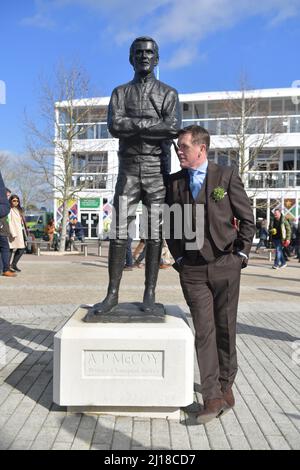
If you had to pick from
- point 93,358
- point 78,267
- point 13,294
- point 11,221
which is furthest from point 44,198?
point 93,358

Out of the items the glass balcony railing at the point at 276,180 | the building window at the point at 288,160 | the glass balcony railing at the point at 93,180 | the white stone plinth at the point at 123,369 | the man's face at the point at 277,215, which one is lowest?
the white stone plinth at the point at 123,369

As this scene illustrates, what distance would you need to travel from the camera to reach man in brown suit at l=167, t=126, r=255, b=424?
3.61m

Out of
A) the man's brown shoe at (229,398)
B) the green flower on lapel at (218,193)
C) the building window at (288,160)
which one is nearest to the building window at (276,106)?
the building window at (288,160)

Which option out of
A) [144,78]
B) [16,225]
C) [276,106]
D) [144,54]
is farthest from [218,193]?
[276,106]

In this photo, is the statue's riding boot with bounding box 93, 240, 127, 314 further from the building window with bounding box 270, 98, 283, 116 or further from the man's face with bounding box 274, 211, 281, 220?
the building window with bounding box 270, 98, 283, 116

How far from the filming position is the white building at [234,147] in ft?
87.3

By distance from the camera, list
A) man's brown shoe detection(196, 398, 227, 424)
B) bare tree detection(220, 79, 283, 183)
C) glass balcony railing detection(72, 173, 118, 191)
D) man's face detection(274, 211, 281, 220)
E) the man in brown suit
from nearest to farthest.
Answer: man's brown shoe detection(196, 398, 227, 424) < the man in brown suit < man's face detection(274, 211, 281, 220) < glass balcony railing detection(72, 173, 118, 191) < bare tree detection(220, 79, 283, 183)

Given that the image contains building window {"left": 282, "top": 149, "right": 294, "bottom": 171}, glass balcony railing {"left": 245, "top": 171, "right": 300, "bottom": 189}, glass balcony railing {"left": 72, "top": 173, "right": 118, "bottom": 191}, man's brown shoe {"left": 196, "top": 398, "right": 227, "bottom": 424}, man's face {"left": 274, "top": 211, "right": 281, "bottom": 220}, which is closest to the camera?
man's brown shoe {"left": 196, "top": 398, "right": 227, "bottom": 424}

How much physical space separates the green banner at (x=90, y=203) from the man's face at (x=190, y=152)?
107 ft

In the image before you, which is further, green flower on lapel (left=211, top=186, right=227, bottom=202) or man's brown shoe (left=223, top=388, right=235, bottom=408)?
man's brown shoe (left=223, top=388, right=235, bottom=408)

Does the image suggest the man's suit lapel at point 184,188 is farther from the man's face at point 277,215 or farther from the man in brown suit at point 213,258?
the man's face at point 277,215

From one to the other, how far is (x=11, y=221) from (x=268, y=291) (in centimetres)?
646

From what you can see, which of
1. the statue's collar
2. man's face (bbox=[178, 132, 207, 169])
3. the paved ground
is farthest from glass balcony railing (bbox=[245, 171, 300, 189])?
man's face (bbox=[178, 132, 207, 169])
